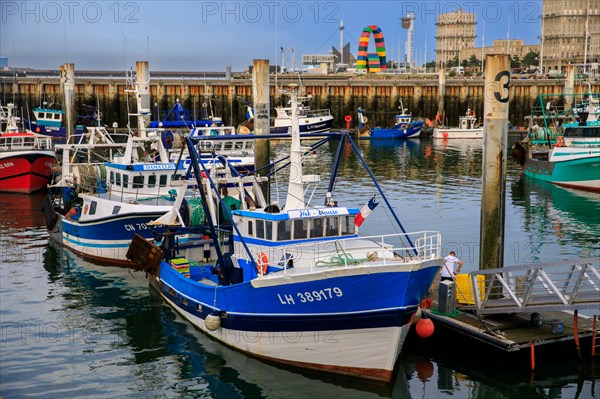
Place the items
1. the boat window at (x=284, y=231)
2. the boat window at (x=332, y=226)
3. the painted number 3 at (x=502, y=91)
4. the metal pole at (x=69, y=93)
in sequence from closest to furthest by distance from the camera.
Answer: the boat window at (x=284, y=231) → the boat window at (x=332, y=226) → the painted number 3 at (x=502, y=91) → the metal pole at (x=69, y=93)

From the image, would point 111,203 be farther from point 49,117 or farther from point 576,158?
point 49,117

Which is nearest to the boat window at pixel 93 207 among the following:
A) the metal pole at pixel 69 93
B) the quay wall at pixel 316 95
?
the metal pole at pixel 69 93

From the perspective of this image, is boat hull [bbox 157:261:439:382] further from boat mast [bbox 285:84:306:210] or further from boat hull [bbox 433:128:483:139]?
boat hull [bbox 433:128:483:139]

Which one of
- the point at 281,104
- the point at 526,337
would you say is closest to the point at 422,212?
the point at 526,337

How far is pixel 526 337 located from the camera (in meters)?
17.9

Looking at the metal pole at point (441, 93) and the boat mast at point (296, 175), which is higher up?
the metal pole at point (441, 93)

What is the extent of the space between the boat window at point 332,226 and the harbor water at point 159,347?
3594 mm

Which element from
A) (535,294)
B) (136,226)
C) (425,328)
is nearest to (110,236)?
(136,226)

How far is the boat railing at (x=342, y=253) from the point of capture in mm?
17562

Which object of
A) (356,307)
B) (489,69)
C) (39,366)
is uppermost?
(489,69)

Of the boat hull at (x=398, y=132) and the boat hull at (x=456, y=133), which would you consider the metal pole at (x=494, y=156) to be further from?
the boat hull at (x=456, y=133)

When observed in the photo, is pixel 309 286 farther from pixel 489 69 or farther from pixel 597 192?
pixel 597 192

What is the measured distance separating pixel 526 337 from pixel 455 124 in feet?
255

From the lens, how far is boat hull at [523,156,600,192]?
4784 cm
